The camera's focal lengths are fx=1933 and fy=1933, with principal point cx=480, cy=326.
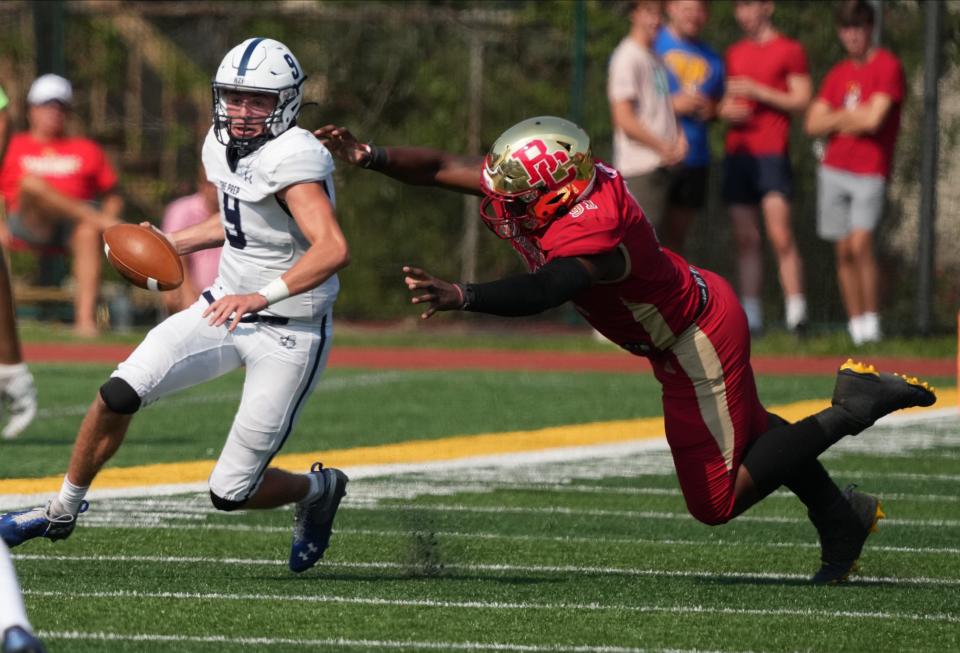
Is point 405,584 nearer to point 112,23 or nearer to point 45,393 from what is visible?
point 45,393

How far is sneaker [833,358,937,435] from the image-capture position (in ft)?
19.3

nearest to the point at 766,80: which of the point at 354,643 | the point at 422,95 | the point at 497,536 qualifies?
the point at 422,95

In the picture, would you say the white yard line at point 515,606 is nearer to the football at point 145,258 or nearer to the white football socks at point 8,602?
the football at point 145,258

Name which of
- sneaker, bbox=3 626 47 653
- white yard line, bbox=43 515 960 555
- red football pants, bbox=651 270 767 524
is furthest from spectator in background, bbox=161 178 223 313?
sneaker, bbox=3 626 47 653

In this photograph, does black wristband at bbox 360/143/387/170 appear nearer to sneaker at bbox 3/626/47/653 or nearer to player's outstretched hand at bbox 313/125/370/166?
player's outstretched hand at bbox 313/125/370/166

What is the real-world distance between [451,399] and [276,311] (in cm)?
501

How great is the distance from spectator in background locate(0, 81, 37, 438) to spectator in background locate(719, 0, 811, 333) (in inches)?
213

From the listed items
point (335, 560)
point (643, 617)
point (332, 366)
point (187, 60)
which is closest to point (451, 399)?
point (332, 366)

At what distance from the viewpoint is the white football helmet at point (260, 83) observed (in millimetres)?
5918

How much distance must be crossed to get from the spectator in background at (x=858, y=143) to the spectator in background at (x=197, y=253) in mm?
4046

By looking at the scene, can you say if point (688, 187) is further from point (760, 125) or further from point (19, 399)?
point (19, 399)

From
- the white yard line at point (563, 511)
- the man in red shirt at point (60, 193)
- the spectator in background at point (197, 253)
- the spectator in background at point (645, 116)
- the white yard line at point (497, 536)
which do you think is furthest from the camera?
the man in red shirt at point (60, 193)

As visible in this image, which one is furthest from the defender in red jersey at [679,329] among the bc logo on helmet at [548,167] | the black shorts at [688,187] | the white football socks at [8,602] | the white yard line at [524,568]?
the black shorts at [688,187]

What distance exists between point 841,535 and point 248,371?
6.14 ft
